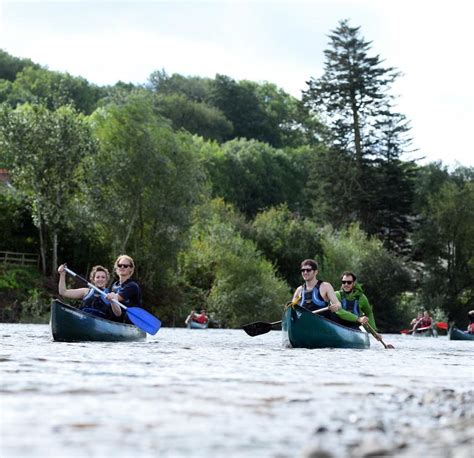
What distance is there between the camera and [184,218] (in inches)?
2005

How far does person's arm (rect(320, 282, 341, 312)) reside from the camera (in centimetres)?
1672

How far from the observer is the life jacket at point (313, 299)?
1712 cm

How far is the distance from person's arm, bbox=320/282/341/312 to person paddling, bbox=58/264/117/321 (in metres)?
3.46

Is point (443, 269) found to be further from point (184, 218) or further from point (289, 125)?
point (289, 125)

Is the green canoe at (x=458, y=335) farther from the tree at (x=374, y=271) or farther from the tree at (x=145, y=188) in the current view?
the tree at (x=374, y=271)

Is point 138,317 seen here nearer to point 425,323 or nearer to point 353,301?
point 353,301

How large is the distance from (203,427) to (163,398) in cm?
136

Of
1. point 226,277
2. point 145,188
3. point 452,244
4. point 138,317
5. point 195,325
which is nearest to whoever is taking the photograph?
point 138,317

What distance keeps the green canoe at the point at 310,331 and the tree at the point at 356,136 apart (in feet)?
182

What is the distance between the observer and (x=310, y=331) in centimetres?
1692

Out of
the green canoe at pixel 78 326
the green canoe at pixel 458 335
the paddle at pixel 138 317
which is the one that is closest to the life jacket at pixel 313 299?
the paddle at pixel 138 317

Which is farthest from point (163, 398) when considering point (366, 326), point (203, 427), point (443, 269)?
point (443, 269)

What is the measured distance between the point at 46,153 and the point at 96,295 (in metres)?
34.5

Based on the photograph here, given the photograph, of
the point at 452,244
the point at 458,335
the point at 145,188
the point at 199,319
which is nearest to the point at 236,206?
the point at 452,244
